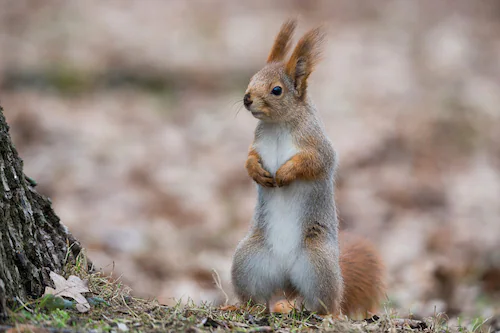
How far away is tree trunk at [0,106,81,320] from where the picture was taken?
98.1 inches

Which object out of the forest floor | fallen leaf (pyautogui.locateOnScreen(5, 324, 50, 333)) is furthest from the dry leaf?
fallen leaf (pyautogui.locateOnScreen(5, 324, 50, 333))

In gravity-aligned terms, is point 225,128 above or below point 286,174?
above

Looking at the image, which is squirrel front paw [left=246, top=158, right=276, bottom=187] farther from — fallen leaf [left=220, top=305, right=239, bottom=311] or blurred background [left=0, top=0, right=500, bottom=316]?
blurred background [left=0, top=0, right=500, bottom=316]

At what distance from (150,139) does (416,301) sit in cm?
392

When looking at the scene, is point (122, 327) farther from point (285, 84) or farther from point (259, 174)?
point (285, 84)

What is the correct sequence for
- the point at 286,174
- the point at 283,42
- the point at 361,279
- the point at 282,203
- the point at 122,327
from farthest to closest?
the point at 361,279
the point at 283,42
the point at 282,203
the point at 286,174
the point at 122,327

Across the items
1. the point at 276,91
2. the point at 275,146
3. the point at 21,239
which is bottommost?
the point at 21,239

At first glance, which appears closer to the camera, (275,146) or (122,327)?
(122,327)

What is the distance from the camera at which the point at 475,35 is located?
35.0ft

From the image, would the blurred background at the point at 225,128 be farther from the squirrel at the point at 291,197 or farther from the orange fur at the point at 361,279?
the squirrel at the point at 291,197

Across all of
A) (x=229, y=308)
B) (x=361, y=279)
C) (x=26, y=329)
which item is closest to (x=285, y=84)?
(x=229, y=308)

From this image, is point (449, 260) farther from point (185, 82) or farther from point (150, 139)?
point (185, 82)

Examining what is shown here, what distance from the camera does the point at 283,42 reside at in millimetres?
3309

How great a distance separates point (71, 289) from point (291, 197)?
1.02 metres
